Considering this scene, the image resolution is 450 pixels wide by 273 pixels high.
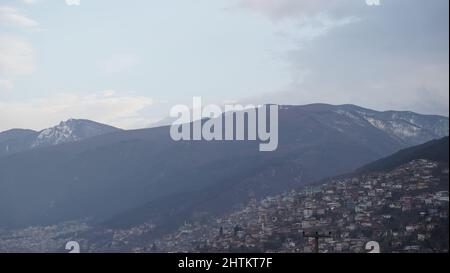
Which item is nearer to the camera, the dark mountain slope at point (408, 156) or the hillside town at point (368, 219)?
the hillside town at point (368, 219)

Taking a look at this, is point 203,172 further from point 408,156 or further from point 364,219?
point 364,219

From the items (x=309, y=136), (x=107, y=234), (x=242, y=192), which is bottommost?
(x=107, y=234)

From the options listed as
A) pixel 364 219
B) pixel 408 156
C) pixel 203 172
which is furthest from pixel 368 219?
pixel 203 172

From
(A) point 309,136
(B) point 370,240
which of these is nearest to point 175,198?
(A) point 309,136

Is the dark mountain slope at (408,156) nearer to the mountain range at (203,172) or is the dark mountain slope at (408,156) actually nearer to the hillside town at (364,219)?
the hillside town at (364,219)

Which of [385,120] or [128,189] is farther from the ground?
[385,120]

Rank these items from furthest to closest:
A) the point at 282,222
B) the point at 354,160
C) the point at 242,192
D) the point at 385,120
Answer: the point at 385,120 → the point at 354,160 → the point at 242,192 → the point at 282,222

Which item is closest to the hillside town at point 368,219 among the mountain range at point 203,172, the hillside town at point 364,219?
the hillside town at point 364,219

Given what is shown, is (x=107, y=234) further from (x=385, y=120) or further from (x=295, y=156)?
(x=385, y=120)

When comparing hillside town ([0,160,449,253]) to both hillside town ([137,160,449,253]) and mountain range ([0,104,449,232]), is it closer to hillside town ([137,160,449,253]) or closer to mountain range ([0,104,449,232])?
hillside town ([137,160,449,253])
